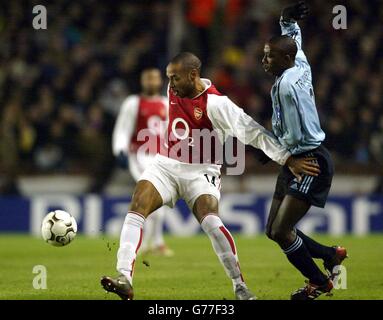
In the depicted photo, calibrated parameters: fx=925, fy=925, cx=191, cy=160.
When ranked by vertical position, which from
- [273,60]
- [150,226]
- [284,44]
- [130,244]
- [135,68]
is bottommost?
[150,226]

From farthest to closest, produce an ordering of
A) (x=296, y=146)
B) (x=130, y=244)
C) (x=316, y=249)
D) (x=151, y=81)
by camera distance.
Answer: (x=151, y=81) → (x=316, y=249) → (x=296, y=146) → (x=130, y=244)

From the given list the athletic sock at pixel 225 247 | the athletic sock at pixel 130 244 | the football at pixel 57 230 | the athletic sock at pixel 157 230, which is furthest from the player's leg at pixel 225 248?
the athletic sock at pixel 157 230

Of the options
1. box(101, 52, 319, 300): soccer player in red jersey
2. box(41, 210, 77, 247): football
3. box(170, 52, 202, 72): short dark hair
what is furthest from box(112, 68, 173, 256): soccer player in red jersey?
box(170, 52, 202, 72): short dark hair

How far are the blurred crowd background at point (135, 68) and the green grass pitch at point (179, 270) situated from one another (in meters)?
1.63

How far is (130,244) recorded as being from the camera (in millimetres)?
6582

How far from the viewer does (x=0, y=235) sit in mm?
13664

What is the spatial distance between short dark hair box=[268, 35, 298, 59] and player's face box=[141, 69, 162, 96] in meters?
3.94

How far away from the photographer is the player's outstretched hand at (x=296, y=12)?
698 centimetres

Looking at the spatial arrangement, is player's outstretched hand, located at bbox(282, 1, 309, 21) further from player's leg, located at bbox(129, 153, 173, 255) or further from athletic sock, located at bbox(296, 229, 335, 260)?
player's leg, located at bbox(129, 153, 173, 255)

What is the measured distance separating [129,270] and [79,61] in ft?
29.6

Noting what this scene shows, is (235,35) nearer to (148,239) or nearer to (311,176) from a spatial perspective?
(148,239)

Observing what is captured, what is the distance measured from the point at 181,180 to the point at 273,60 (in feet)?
3.67

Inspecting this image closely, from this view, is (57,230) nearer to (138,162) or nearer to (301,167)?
(301,167)

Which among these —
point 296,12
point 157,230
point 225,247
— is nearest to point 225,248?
point 225,247
